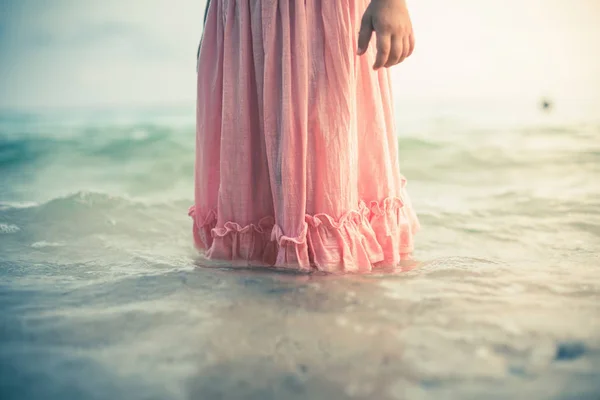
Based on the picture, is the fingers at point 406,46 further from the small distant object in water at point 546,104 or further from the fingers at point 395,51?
the small distant object in water at point 546,104

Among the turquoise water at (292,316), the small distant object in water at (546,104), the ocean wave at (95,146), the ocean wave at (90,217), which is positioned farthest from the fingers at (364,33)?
the small distant object in water at (546,104)

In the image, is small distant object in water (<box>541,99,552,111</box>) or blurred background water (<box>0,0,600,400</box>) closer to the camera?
blurred background water (<box>0,0,600,400</box>)

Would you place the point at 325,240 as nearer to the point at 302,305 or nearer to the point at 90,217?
the point at 302,305

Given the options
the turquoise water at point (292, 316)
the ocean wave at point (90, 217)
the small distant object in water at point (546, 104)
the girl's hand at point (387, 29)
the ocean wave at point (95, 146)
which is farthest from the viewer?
the small distant object in water at point (546, 104)

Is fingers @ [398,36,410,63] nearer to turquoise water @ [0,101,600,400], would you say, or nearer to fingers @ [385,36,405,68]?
fingers @ [385,36,405,68]

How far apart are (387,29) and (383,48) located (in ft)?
0.13

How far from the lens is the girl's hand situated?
1200mm

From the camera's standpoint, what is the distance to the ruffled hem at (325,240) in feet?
4.19

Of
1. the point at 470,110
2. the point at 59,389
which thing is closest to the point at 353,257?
the point at 59,389

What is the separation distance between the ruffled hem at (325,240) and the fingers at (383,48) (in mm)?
347

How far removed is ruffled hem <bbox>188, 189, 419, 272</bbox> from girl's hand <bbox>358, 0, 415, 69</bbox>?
36 centimetres

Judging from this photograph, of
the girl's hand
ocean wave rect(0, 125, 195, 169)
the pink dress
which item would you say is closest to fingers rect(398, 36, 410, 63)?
the girl's hand

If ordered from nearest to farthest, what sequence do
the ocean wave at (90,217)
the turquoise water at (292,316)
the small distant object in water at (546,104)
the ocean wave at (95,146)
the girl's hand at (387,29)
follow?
the turquoise water at (292,316), the girl's hand at (387,29), the ocean wave at (90,217), the ocean wave at (95,146), the small distant object in water at (546,104)

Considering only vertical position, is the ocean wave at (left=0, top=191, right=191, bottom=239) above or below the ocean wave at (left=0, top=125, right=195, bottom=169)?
below
